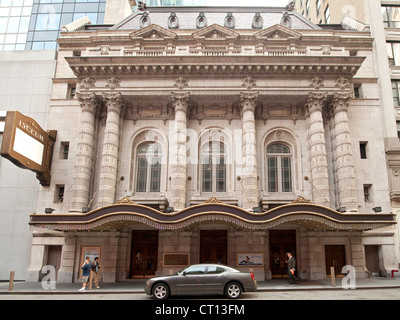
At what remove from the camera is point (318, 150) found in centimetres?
2211

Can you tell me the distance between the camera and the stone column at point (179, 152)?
2138 cm

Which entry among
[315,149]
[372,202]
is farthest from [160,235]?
[372,202]

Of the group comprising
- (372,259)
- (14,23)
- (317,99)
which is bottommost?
(372,259)

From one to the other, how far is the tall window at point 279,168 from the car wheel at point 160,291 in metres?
12.1

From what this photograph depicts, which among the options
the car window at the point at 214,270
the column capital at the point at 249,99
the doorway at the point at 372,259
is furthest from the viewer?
the column capital at the point at 249,99

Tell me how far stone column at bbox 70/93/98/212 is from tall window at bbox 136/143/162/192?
3299mm

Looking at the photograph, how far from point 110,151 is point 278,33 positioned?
15.5m

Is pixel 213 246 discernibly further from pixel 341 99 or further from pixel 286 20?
pixel 286 20

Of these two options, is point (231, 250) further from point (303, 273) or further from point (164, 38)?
point (164, 38)

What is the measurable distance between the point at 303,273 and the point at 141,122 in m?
15.0

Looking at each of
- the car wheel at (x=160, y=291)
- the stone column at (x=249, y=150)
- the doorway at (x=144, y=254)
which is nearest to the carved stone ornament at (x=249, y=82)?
the stone column at (x=249, y=150)

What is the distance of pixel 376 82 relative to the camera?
83.9 feet

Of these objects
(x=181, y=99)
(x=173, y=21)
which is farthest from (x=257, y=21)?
(x=181, y=99)

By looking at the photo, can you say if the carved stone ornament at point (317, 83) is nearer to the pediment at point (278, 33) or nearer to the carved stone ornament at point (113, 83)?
the pediment at point (278, 33)
